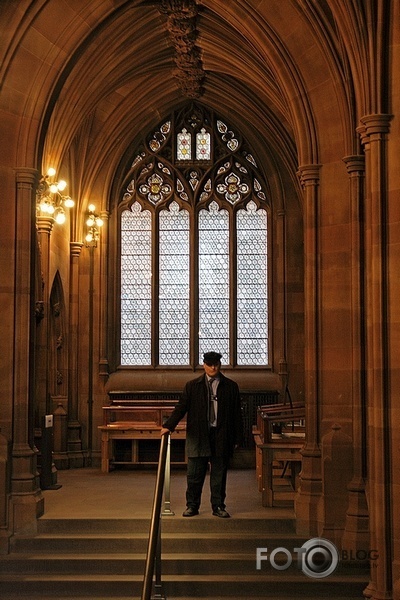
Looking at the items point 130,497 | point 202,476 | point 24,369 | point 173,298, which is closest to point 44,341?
point 130,497

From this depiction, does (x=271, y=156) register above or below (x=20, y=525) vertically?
above

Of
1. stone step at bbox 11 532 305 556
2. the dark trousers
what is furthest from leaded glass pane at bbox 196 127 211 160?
stone step at bbox 11 532 305 556

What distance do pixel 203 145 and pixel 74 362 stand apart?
4989 millimetres

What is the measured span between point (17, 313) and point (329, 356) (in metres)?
3.23

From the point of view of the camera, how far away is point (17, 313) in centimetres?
959

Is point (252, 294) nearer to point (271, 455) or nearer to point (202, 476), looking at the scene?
point (271, 455)

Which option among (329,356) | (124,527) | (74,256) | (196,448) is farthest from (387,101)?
(74,256)

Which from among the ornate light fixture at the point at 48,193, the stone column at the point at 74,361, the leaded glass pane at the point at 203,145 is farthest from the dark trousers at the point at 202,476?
the leaded glass pane at the point at 203,145

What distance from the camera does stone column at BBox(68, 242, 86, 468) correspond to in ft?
53.5

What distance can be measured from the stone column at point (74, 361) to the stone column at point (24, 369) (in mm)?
6650

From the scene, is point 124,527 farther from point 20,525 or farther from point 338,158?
point 338,158

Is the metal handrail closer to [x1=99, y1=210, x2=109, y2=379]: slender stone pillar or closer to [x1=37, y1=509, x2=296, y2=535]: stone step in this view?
[x1=37, y1=509, x2=296, y2=535]: stone step

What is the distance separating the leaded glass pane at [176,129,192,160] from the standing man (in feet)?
30.7

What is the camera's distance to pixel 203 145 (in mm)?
18172
